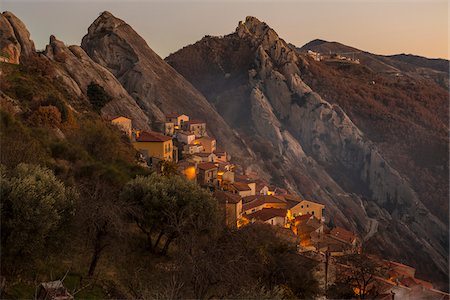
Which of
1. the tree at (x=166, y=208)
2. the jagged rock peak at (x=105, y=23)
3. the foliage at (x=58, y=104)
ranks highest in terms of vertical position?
the jagged rock peak at (x=105, y=23)

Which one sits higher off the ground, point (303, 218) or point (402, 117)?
point (402, 117)

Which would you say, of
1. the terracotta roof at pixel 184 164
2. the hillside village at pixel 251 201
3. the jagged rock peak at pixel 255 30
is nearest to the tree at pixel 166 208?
the hillside village at pixel 251 201

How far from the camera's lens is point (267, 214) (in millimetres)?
53156

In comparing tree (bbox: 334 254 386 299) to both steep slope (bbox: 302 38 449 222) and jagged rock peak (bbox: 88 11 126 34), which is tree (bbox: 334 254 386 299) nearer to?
steep slope (bbox: 302 38 449 222)

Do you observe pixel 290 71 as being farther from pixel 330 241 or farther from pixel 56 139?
pixel 56 139

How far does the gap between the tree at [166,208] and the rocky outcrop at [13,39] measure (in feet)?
117

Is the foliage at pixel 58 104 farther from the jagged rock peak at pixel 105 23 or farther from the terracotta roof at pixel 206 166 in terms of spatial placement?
the jagged rock peak at pixel 105 23

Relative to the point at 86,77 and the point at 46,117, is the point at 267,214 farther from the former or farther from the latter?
the point at 86,77

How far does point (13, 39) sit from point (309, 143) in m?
69.1

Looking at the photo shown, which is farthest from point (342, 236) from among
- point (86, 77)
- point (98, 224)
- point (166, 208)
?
point (98, 224)

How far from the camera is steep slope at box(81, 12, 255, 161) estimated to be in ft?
275

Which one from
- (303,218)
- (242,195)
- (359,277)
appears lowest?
(359,277)

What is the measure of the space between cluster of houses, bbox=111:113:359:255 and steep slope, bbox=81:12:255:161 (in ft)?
51.5

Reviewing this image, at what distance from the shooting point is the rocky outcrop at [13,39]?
5375 cm
